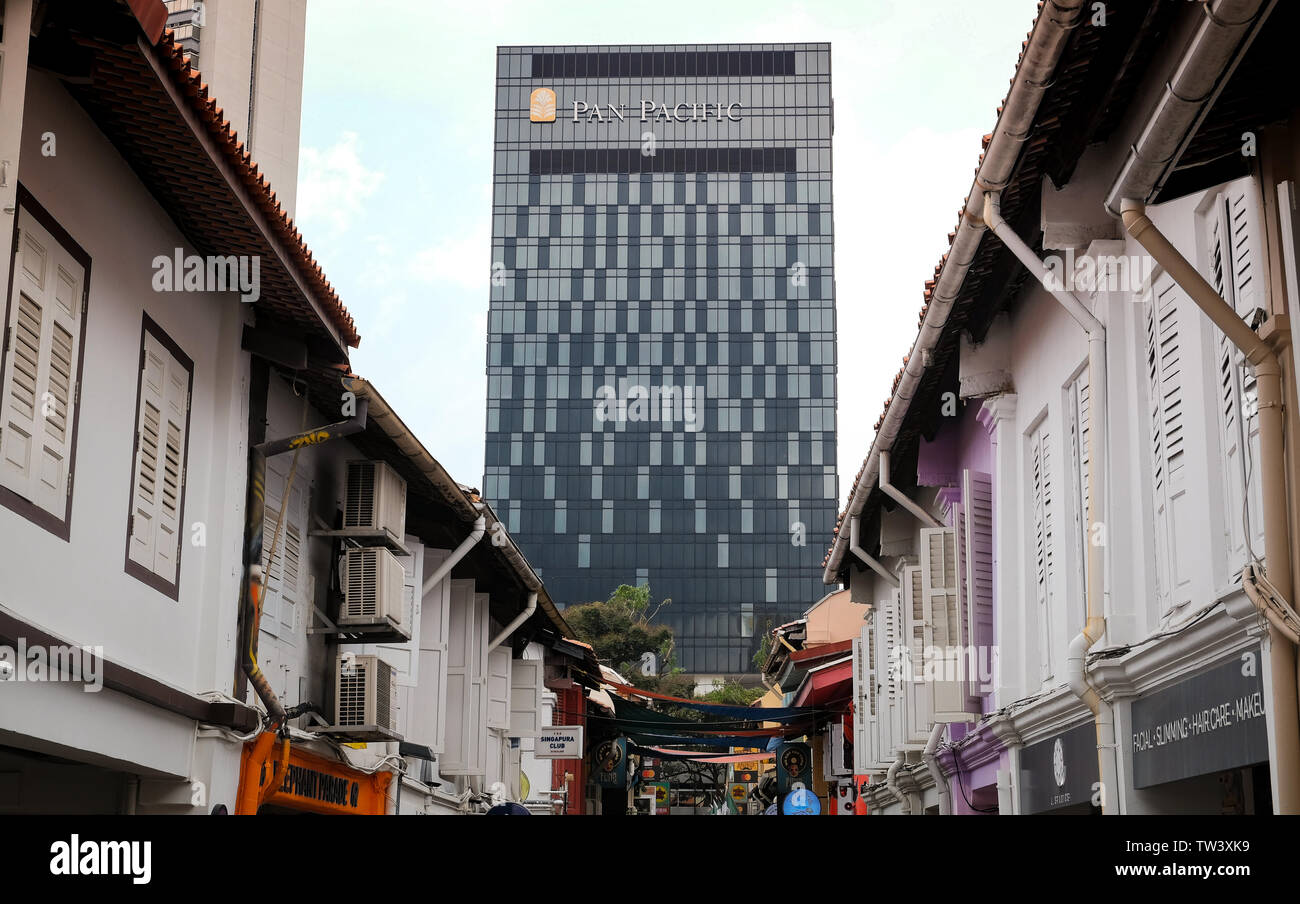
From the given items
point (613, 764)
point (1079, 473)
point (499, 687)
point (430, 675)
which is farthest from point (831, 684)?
point (1079, 473)

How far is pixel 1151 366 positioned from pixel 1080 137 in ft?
4.95

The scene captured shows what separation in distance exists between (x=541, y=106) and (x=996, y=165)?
350ft

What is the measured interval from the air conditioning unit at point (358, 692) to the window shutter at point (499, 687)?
904cm

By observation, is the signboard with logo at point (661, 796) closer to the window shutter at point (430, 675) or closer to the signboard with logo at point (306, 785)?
A: the window shutter at point (430, 675)

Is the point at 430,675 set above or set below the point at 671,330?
below

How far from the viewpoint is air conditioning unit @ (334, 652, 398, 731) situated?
14.5 metres

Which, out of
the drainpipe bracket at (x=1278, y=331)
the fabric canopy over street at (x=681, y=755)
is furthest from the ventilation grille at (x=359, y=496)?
the fabric canopy over street at (x=681, y=755)

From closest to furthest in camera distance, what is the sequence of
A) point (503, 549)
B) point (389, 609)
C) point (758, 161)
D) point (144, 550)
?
1. point (144, 550)
2. point (389, 609)
3. point (503, 549)
4. point (758, 161)

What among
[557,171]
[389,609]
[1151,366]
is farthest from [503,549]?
[557,171]

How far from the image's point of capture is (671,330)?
360 feet
